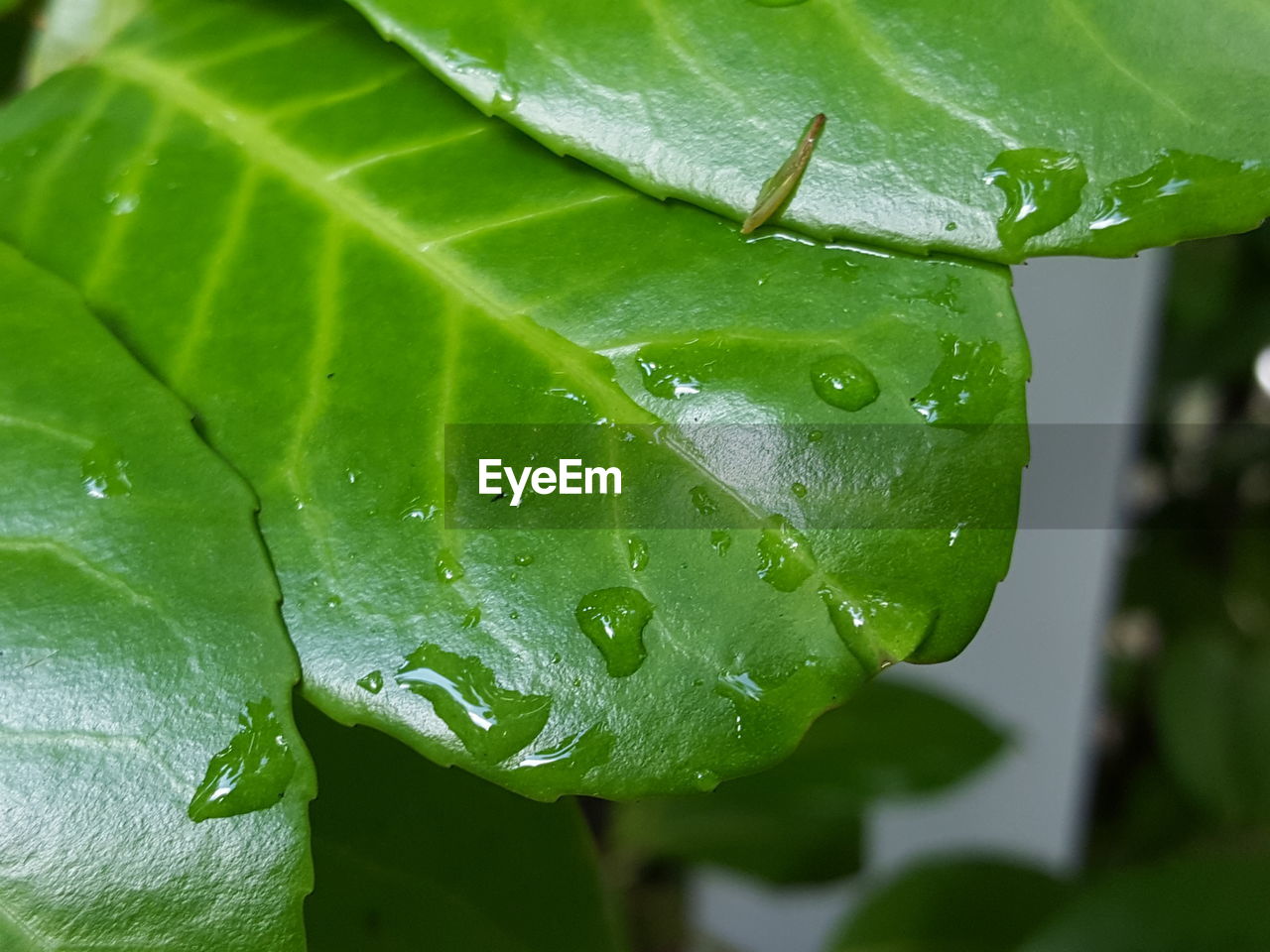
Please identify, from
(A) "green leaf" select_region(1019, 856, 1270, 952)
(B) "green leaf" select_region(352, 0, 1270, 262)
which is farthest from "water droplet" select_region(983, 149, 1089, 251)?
(A) "green leaf" select_region(1019, 856, 1270, 952)

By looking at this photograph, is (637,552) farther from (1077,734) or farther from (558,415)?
(1077,734)

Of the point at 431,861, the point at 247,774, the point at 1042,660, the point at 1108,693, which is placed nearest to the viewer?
the point at 247,774

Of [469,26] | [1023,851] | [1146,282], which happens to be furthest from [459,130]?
[1023,851]

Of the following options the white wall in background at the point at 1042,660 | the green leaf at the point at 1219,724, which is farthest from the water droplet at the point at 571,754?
the green leaf at the point at 1219,724

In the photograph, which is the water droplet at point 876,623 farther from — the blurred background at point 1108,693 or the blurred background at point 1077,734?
the blurred background at point 1108,693

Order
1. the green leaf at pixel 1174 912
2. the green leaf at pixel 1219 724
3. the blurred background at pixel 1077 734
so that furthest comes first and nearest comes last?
1. the green leaf at pixel 1219 724
2. the blurred background at pixel 1077 734
3. the green leaf at pixel 1174 912

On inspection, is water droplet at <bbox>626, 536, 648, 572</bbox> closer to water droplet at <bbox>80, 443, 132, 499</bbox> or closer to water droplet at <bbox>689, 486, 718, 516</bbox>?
water droplet at <bbox>689, 486, 718, 516</bbox>

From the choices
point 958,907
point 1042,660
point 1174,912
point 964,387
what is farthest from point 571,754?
point 1042,660
